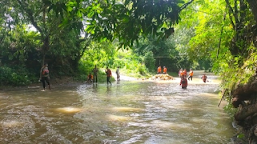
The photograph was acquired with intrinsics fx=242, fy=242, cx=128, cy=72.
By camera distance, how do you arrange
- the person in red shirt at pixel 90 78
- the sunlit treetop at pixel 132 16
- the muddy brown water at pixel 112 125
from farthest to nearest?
the person in red shirt at pixel 90 78, the muddy brown water at pixel 112 125, the sunlit treetop at pixel 132 16

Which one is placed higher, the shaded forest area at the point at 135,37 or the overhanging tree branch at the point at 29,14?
the overhanging tree branch at the point at 29,14

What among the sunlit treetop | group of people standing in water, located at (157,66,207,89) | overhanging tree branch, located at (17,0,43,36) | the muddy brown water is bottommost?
the muddy brown water

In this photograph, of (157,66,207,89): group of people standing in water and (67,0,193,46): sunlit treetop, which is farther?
(157,66,207,89): group of people standing in water

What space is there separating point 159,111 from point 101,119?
8.32 feet

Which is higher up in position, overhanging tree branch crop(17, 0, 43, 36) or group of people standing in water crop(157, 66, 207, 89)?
overhanging tree branch crop(17, 0, 43, 36)

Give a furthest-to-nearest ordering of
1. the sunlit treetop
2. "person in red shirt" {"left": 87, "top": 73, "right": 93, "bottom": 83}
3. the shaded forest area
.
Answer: "person in red shirt" {"left": 87, "top": 73, "right": 93, "bottom": 83} < the shaded forest area < the sunlit treetop

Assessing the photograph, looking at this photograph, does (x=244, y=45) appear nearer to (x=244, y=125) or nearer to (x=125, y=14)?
(x=244, y=125)

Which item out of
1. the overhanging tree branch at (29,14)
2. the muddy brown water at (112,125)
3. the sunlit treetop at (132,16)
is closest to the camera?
the sunlit treetop at (132,16)

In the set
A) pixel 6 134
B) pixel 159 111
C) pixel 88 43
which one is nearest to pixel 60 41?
pixel 88 43

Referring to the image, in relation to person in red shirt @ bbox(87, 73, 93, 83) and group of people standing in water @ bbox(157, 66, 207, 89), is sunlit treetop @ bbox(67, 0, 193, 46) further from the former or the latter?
person in red shirt @ bbox(87, 73, 93, 83)

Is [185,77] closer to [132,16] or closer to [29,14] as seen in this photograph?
[29,14]

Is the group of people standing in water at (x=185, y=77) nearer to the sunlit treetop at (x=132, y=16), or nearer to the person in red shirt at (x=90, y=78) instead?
the person in red shirt at (x=90, y=78)

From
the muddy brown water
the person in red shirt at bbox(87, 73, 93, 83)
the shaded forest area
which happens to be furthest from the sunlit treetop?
the person in red shirt at bbox(87, 73, 93, 83)

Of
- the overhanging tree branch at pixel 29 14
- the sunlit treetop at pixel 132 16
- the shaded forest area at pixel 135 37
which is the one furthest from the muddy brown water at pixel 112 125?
the overhanging tree branch at pixel 29 14
